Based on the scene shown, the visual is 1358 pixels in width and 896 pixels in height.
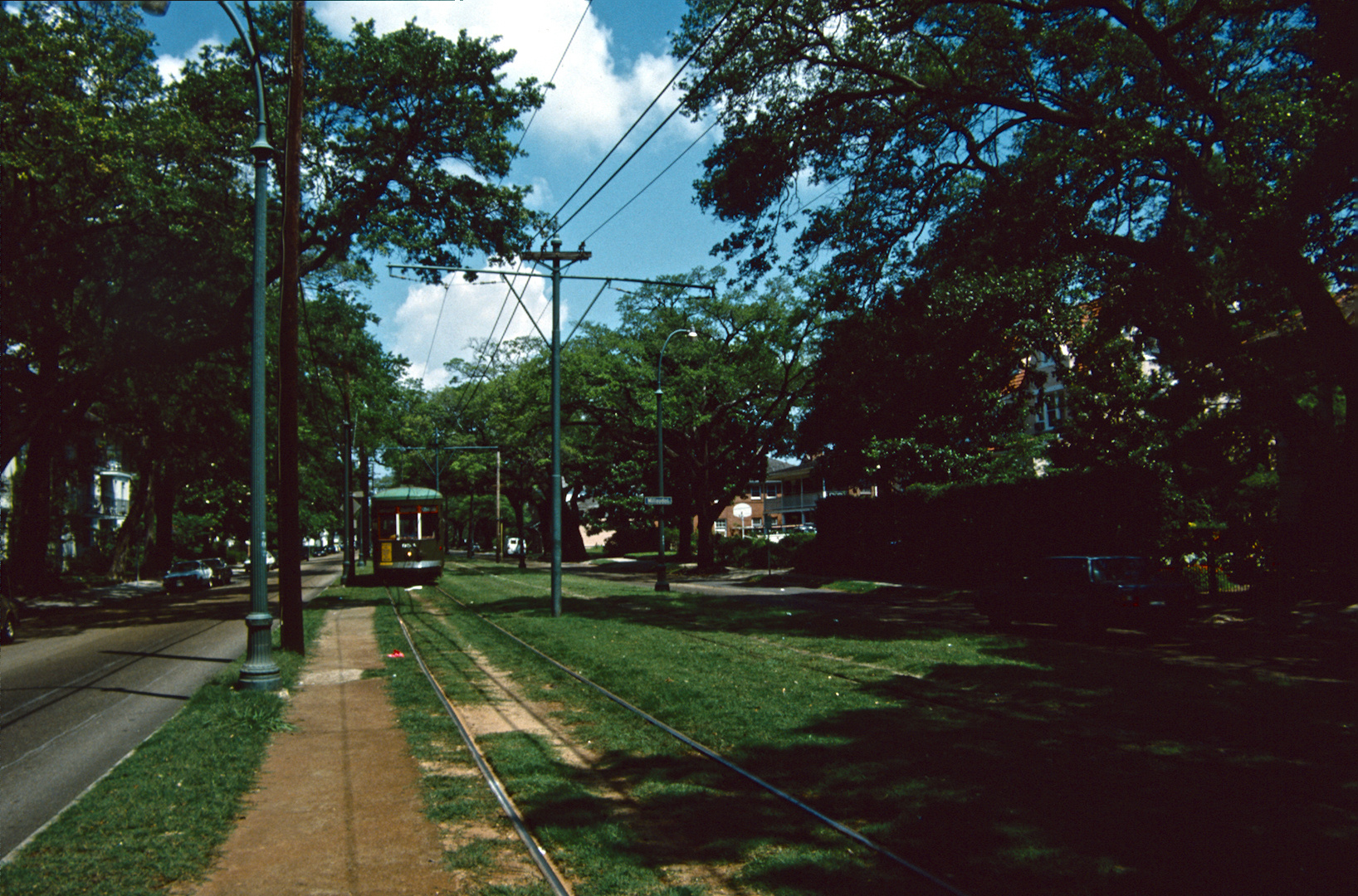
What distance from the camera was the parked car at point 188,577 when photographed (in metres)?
39.8

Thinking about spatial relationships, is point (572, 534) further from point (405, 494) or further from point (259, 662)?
point (259, 662)

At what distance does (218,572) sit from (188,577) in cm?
682

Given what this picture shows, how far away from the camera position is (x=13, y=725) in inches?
393

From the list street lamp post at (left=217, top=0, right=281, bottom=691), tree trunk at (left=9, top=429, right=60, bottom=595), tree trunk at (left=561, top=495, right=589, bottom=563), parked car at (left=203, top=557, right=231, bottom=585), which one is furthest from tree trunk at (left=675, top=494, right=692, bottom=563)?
street lamp post at (left=217, top=0, right=281, bottom=691)

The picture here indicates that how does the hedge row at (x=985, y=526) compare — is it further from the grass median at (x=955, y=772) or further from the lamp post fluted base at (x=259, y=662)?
the lamp post fluted base at (x=259, y=662)

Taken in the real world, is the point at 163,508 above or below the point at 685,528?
above

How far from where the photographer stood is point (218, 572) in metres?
47.2

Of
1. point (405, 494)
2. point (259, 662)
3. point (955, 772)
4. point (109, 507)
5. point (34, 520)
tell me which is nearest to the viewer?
point (955, 772)

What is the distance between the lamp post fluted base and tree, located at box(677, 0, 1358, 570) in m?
11.6

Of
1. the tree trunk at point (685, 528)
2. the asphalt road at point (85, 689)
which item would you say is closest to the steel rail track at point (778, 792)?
the asphalt road at point (85, 689)

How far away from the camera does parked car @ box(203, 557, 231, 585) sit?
152 ft

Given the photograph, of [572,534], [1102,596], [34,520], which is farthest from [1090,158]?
[572,534]

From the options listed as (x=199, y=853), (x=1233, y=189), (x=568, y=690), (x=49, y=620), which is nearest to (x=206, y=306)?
(x=49, y=620)

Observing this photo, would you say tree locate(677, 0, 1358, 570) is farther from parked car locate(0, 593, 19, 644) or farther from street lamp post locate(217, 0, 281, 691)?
parked car locate(0, 593, 19, 644)
